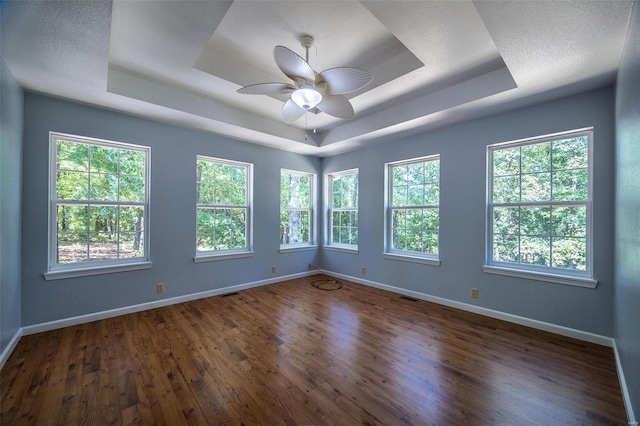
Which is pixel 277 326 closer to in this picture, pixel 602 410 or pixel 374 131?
pixel 602 410

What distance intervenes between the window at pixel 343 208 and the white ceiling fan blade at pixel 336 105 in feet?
7.60

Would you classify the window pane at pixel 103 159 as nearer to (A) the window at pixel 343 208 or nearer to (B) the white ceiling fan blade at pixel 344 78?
(B) the white ceiling fan blade at pixel 344 78

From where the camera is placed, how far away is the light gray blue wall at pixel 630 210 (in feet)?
4.76

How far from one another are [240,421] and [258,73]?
3.08 meters

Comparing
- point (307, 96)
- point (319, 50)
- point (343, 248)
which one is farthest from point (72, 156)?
point (343, 248)

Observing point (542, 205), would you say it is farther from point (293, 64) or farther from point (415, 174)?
point (293, 64)

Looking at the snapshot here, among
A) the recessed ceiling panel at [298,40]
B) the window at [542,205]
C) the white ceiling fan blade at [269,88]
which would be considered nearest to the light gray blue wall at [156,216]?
the recessed ceiling panel at [298,40]

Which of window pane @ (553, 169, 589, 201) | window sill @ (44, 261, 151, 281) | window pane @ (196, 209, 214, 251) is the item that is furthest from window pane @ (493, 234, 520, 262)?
window sill @ (44, 261, 151, 281)

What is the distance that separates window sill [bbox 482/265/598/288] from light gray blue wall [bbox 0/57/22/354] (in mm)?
4821

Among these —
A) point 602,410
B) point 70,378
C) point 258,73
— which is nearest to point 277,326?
point 70,378

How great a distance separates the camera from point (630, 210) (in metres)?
1.67

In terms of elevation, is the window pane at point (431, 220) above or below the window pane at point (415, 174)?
below

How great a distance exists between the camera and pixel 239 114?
3.55 metres

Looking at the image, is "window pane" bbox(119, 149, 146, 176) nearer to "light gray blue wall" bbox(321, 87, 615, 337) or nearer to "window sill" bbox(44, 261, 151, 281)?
"window sill" bbox(44, 261, 151, 281)
